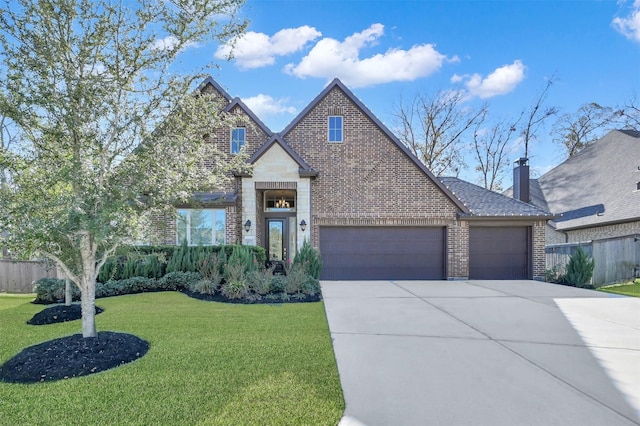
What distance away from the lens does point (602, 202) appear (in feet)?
54.2

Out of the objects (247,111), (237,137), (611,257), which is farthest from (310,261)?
(611,257)

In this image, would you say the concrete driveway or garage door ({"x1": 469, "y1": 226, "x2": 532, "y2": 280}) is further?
garage door ({"x1": 469, "y1": 226, "x2": 532, "y2": 280})

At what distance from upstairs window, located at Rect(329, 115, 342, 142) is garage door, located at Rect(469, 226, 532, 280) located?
6.03 m

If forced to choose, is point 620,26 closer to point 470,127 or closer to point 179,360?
point 470,127

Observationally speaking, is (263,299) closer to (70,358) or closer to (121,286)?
(121,286)

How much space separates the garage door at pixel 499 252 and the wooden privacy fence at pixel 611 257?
1314 mm

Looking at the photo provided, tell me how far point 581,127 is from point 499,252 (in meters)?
21.1

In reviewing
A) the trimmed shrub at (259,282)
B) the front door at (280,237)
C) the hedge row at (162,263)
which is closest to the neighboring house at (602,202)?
the front door at (280,237)

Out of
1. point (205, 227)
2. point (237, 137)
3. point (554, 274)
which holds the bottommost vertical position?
point (554, 274)

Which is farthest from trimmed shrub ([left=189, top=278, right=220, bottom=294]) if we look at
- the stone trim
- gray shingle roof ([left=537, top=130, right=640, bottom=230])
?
gray shingle roof ([left=537, top=130, right=640, bottom=230])

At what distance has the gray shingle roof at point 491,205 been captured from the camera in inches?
501

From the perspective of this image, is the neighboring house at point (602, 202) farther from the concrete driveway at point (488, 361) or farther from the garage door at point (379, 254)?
the concrete driveway at point (488, 361)

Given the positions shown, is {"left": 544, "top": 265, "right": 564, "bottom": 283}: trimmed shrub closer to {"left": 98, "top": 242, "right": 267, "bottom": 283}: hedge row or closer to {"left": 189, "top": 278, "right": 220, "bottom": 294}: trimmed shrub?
{"left": 98, "top": 242, "right": 267, "bottom": 283}: hedge row

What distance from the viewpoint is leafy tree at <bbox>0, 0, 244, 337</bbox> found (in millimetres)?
4340
